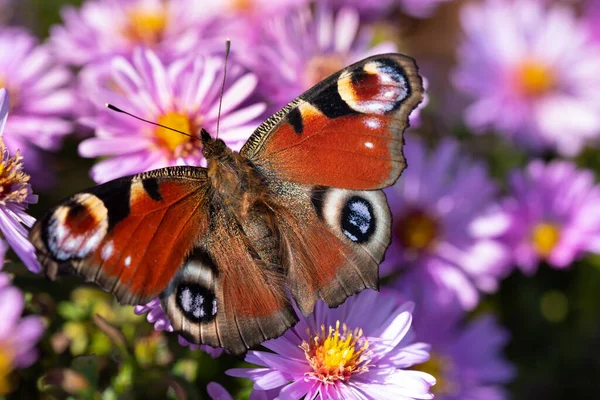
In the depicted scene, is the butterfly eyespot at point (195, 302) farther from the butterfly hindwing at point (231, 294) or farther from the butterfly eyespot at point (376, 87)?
the butterfly eyespot at point (376, 87)

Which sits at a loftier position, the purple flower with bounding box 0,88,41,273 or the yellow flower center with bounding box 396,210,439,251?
the yellow flower center with bounding box 396,210,439,251

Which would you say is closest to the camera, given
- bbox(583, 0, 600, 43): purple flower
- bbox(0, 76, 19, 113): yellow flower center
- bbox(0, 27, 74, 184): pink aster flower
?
bbox(0, 27, 74, 184): pink aster flower

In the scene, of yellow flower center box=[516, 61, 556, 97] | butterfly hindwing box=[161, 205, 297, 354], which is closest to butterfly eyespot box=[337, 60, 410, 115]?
butterfly hindwing box=[161, 205, 297, 354]

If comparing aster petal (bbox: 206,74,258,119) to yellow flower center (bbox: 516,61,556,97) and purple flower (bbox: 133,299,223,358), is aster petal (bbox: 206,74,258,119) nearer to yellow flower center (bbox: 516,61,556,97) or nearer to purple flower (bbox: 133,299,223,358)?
purple flower (bbox: 133,299,223,358)

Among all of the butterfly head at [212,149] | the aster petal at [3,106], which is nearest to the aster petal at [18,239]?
the aster petal at [3,106]

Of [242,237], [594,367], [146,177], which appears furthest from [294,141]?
[594,367]

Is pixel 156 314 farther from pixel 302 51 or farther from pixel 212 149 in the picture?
pixel 302 51
